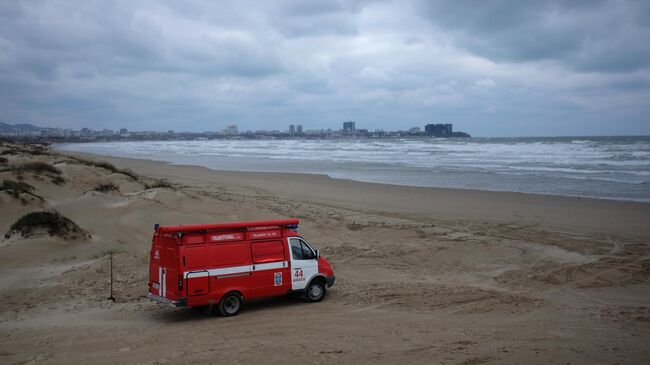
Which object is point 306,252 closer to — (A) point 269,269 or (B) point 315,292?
(B) point 315,292

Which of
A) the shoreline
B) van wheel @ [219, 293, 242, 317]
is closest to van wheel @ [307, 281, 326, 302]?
van wheel @ [219, 293, 242, 317]

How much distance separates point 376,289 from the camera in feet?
44.6

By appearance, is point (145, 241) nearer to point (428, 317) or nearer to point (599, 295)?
point (428, 317)

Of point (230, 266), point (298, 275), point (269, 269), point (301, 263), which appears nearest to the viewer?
point (230, 266)

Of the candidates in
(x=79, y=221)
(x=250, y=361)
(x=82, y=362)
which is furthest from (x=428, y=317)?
(x=79, y=221)

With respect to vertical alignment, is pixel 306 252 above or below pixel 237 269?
above

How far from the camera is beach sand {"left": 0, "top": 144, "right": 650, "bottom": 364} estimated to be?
9.09 metres

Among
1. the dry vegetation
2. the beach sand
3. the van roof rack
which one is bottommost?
the beach sand

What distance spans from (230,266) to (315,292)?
2210 mm

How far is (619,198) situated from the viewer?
90.2 ft

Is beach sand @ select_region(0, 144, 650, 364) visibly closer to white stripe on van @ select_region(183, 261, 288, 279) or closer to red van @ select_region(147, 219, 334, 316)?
red van @ select_region(147, 219, 334, 316)

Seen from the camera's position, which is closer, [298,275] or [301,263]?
[298,275]

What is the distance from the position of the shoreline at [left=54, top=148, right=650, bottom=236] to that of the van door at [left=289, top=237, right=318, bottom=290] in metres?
12.1

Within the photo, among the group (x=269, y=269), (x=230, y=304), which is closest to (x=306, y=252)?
(x=269, y=269)
